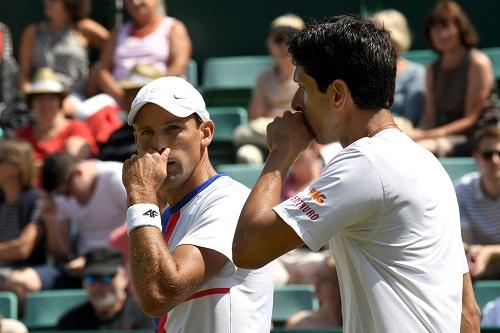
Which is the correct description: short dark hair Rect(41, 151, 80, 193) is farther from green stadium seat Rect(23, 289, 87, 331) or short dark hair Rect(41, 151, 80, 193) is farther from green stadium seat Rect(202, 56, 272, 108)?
green stadium seat Rect(202, 56, 272, 108)

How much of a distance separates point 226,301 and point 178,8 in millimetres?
6966

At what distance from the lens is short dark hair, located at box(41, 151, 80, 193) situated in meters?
7.82

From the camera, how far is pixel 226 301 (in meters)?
3.54

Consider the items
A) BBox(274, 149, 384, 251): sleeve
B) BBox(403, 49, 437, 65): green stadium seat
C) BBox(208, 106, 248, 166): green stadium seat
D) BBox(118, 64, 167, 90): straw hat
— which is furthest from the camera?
BBox(403, 49, 437, 65): green stadium seat

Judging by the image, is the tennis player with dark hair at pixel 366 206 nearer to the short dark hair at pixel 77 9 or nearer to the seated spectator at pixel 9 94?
the seated spectator at pixel 9 94

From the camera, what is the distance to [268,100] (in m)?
8.40

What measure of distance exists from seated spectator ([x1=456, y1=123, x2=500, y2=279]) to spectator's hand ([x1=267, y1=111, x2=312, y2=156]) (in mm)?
4032

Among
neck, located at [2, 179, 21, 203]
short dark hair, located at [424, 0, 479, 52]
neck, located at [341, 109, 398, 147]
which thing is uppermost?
neck, located at [341, 109, 398, 147]

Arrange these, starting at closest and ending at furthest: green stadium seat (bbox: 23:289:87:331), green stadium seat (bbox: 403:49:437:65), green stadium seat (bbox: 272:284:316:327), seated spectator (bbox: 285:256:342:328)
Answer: seated spectator (bbox: 285:256:342:328), green stadium seat (bbox: 272:284:316:327), green stadium seat (bbox: 23:289:87:331), green stadium seat (bbox: 403:49:437:65)

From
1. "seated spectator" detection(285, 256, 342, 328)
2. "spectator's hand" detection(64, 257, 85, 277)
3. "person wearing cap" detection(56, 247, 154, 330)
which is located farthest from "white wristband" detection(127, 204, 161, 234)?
"spectator's hand" detection(64, 257, 85, 277)

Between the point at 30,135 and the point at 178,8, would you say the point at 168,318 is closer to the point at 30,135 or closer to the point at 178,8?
the point at 30,135

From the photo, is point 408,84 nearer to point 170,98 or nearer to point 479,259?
point 479,259

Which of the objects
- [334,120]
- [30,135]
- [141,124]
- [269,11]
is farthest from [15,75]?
[334,120]

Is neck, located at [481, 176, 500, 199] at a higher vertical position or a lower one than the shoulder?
lower
